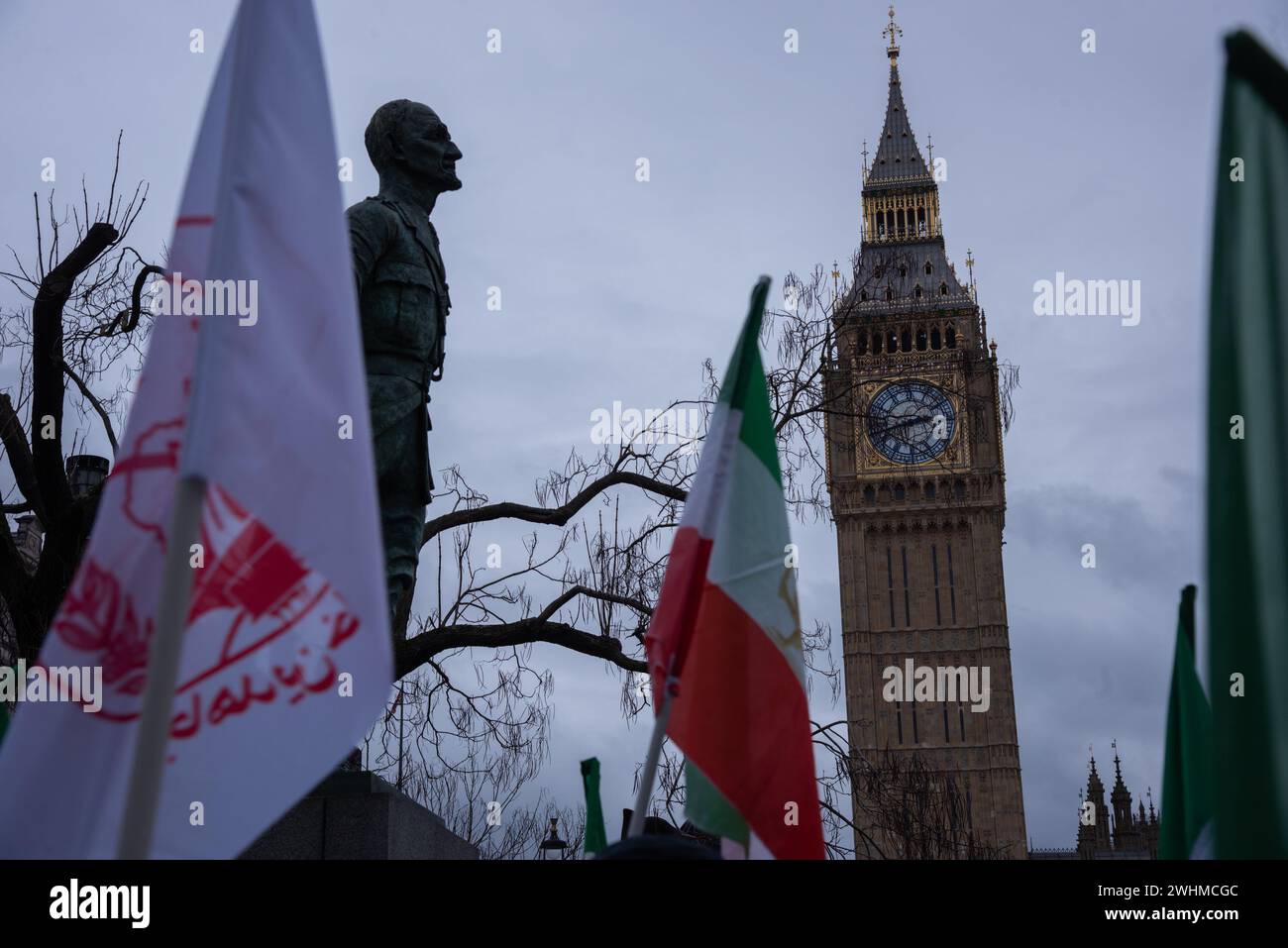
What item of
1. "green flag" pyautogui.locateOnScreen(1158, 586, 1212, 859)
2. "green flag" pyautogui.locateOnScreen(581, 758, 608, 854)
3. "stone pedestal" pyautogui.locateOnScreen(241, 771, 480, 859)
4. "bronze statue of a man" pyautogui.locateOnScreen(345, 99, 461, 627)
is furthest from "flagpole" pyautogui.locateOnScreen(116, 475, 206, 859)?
"green flag" pyautogui.locateOnScreen(581, 758, 608, 854)

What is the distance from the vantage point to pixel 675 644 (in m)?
4.08

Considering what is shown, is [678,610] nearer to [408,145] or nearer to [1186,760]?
[1186,760]

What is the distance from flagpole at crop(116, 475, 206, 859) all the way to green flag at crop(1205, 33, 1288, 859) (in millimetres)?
1859

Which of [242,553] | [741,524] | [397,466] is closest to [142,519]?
[242,553]

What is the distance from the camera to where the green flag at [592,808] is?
7172mm

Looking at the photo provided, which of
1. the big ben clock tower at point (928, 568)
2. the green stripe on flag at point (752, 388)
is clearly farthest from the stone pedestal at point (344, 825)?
Answer: the big ben clock tower at point (928, 568)

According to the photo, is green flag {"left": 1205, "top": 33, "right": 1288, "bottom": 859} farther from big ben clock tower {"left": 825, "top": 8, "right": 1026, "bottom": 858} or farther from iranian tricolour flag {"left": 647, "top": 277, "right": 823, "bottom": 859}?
big ben clock tower {"left": 825, "top": 8, "right": 1026, "bottom": 858}

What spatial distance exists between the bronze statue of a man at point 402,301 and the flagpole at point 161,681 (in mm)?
3570

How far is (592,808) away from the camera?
23.8 feet

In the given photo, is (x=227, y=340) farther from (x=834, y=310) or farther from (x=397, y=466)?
(x=834, y=310)

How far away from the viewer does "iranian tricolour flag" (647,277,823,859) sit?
4.27 metres

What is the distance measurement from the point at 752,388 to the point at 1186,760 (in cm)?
224

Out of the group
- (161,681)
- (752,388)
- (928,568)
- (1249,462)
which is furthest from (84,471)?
(928,568)

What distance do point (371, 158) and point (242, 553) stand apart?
13.3 feet
